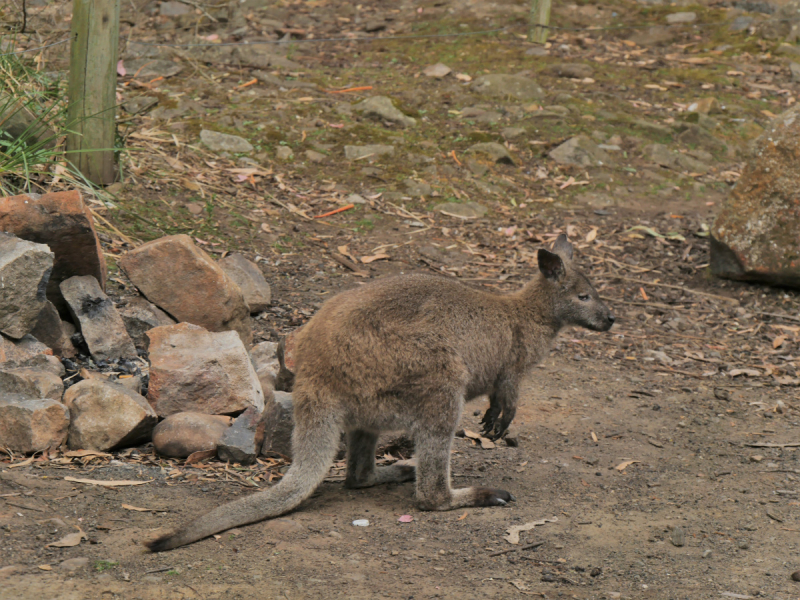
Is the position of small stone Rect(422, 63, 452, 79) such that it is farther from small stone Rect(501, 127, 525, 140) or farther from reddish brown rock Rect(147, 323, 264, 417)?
reddish brown rock Rect(147, 323, 264, 417)

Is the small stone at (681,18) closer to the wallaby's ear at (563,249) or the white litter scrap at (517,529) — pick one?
the wallaby's ear at (563,249)

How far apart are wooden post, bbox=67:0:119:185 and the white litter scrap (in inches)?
175

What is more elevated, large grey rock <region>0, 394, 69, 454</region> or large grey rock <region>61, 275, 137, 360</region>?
large grey rock <region>61, 275, 137, 360</region>

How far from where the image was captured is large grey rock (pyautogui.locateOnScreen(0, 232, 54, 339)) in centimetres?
423

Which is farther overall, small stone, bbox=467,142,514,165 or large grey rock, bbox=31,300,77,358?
small stone, bbox=467,142,514,165

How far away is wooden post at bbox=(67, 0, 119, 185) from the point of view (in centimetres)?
626

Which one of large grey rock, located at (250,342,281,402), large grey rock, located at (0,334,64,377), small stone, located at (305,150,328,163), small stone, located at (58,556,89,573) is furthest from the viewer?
small stone, located at (305,150,328,163)

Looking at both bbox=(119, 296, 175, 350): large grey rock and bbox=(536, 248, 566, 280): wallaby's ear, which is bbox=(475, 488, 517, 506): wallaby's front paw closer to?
bbox=(536, 248, 566, 280): wallaby's ear

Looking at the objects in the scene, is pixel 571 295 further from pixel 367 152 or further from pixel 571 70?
pixel 571 70

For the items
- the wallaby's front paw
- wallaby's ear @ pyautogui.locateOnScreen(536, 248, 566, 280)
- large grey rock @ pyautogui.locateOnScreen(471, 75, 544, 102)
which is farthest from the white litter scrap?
large grey rock @ pyautogui.locateOnScreen(471, 75, 544, 102)

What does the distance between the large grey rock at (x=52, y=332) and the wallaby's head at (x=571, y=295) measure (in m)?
2.80

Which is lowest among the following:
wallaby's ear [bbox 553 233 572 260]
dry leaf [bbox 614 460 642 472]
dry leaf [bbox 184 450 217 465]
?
dry leaf [bbox 614 460 642 472]

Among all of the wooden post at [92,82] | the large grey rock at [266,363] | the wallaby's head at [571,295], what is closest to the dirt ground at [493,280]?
the wooden post at [92,82]

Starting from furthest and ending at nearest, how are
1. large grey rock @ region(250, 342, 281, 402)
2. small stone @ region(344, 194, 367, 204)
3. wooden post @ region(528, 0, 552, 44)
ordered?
wooden post @ region(528, 0, 552, 44) < small stone @ region(344, 194, 367, 204) < large grey rock @ region(250, 342, 281, 402)
